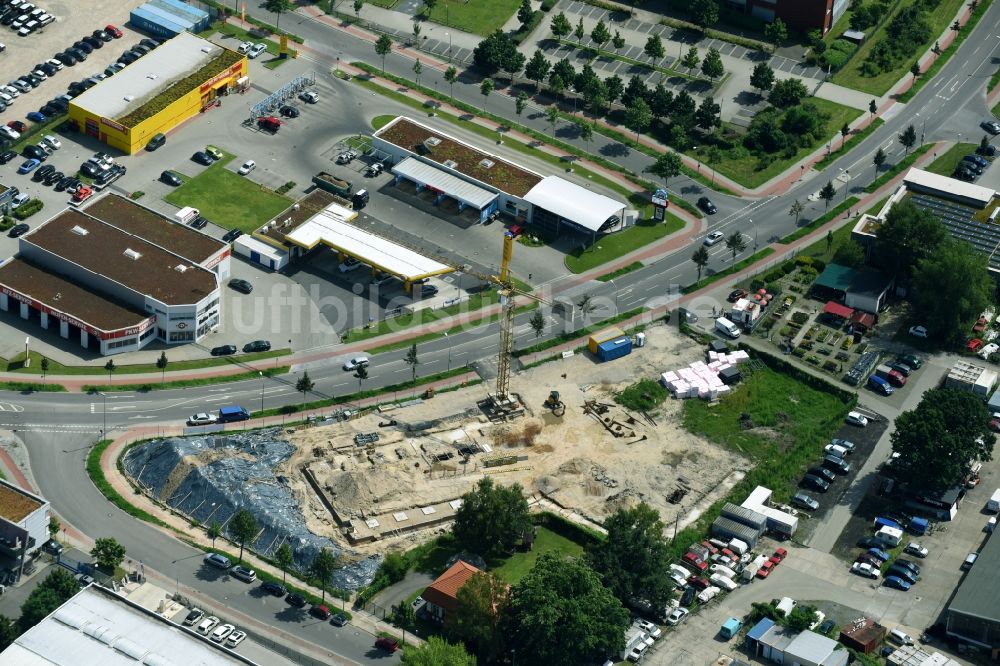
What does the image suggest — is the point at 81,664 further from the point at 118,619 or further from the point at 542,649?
the point at 542,649

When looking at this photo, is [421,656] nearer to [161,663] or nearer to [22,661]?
[161,663]

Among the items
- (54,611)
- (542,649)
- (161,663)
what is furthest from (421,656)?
(54,611)

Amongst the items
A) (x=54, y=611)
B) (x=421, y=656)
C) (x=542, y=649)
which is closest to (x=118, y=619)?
(x=54, y=611)

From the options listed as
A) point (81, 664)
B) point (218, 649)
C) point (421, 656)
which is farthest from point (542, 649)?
point (81, 664)

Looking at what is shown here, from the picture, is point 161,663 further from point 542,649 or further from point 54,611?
point 542,649
